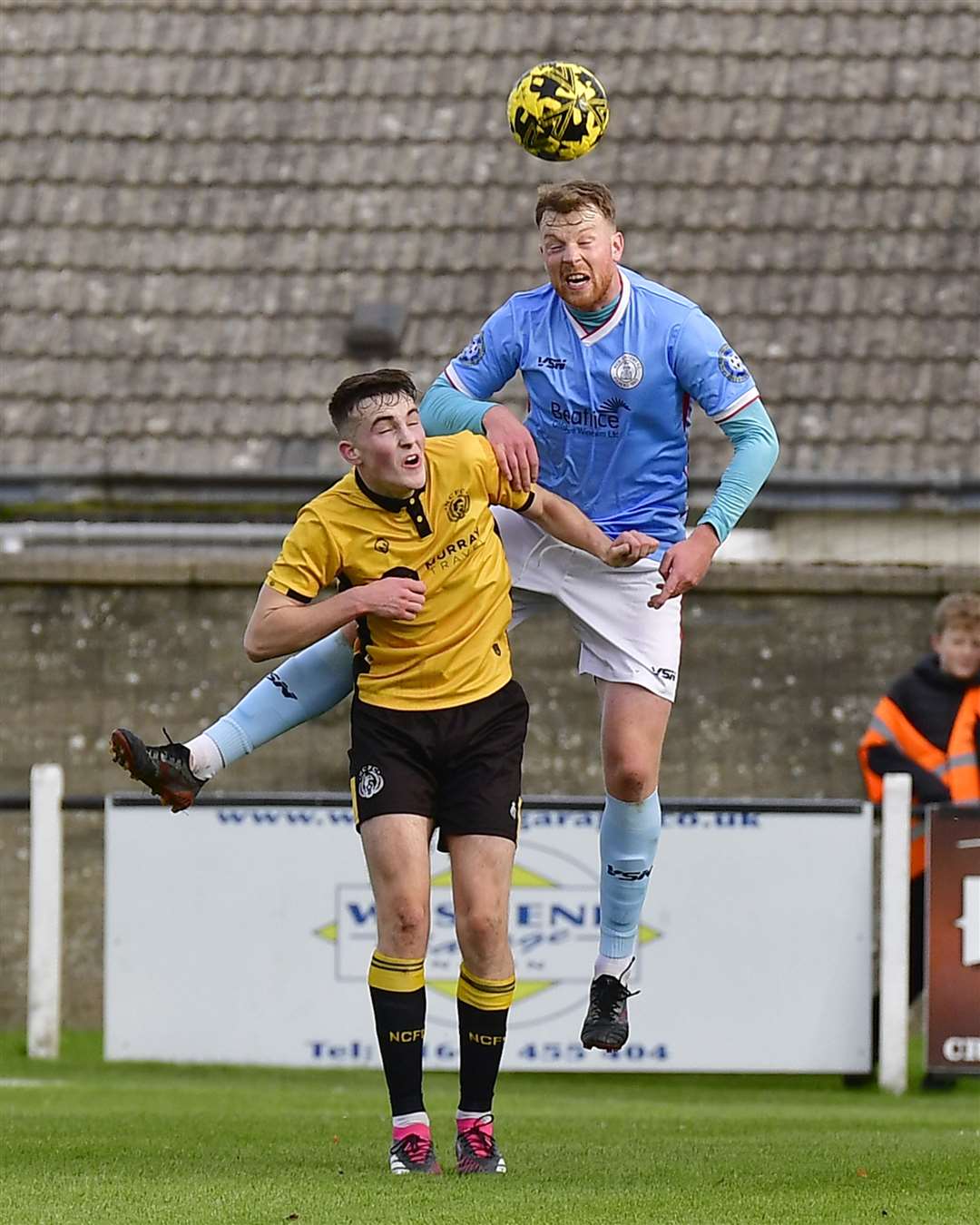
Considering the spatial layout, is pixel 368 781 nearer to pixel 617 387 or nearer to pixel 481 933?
pixel 481 933

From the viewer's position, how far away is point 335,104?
1504 cm

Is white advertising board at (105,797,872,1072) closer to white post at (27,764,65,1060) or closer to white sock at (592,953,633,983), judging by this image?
white post at (27,764,65,1060)

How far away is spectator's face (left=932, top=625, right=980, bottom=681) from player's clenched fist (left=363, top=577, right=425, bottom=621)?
4934 mm

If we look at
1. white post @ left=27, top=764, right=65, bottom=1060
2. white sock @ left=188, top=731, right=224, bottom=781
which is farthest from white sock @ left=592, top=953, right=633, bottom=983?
white post @ left=27, top=764, right=65, bottom=1060

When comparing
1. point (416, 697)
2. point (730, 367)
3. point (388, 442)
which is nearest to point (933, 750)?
point (730, 367)

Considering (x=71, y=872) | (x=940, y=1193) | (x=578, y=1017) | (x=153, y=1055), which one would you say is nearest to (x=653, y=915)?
(x=578, y=1017)

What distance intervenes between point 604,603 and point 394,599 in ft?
3.66

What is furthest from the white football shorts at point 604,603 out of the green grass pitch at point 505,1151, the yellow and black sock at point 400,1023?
the green grass pitch at point 505,1151

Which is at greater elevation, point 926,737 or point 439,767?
point 926,737

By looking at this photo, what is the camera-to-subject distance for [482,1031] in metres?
7.03

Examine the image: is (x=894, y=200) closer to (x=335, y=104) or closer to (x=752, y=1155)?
(x=335, y=104)

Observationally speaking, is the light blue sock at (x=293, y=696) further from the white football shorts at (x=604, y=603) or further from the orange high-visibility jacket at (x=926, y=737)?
the orange high-visibility jacket at (x=926, y=737)

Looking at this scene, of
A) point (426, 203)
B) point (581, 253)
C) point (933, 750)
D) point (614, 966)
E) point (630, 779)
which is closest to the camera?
point (581, 253)

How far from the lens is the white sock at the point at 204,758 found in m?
7.27
